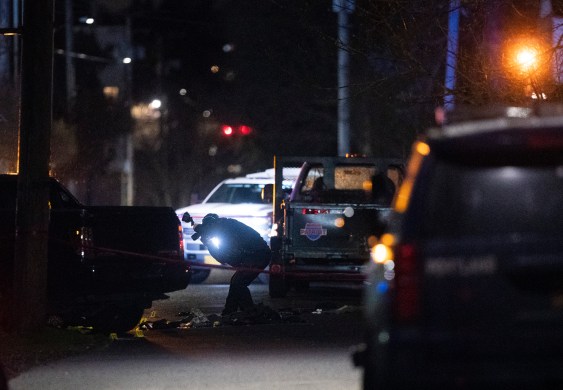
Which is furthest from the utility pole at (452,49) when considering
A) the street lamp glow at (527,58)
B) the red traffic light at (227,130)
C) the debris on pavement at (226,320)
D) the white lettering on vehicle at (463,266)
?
the red traffic light at (227,130)

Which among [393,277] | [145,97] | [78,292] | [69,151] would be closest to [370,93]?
[78,292]

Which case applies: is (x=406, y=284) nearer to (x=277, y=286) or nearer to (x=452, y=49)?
(x=452, y=49)

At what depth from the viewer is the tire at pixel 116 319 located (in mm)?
13477

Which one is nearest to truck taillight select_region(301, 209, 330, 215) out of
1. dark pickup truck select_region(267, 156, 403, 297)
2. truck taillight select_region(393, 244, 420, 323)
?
dark pickup truck select_region(267, 156, 403, 297)

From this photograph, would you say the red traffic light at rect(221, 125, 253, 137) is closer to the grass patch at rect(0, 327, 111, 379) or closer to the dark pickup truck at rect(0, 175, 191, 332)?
the dark pickup truck at rect(0, 175, 191, 332)

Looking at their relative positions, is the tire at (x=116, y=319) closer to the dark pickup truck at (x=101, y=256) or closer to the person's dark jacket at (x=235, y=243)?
the dark pickup truck at (x=101, y=256)

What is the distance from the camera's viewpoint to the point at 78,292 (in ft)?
40.3

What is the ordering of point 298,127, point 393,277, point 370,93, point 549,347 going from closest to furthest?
point 549,347, point 393,277, point 370,93, point 298,127

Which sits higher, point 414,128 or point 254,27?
point 254,27

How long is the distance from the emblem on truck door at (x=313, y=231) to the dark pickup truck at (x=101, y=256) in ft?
14.7

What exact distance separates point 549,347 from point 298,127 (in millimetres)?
49249

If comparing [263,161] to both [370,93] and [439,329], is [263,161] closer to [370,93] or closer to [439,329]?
[370,93]

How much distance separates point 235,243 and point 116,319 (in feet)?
6.35

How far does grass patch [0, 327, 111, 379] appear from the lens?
10.2 meters
